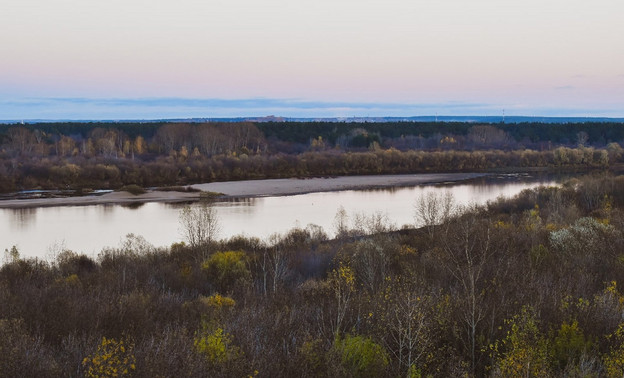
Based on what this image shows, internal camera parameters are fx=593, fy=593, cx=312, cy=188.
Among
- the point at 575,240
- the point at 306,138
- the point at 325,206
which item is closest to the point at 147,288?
the point at 575,240

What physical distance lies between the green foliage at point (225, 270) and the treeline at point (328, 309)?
6cm

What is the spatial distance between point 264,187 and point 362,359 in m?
42.5

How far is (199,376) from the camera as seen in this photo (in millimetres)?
6496

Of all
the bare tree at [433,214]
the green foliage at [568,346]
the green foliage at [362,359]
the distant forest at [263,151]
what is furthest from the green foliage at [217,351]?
the distant forest at [263,151]

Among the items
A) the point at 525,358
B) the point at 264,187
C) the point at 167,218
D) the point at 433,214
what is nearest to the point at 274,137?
the point at 264,187

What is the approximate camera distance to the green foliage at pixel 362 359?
305 inches

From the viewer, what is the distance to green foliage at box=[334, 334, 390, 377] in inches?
305

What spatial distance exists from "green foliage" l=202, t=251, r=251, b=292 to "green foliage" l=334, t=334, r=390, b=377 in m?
9.47

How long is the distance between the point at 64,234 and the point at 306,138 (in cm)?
5910

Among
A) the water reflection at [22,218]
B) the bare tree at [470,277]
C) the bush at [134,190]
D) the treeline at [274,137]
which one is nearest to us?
the bare tree at [470,277]

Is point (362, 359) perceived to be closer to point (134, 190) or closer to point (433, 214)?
point (433, 214)

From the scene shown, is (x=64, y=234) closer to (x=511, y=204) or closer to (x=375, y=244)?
(x=375, y=244)

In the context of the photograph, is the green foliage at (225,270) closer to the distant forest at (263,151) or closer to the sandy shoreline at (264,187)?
the sandy shoreline at (264,187)

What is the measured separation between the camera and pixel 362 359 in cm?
785
